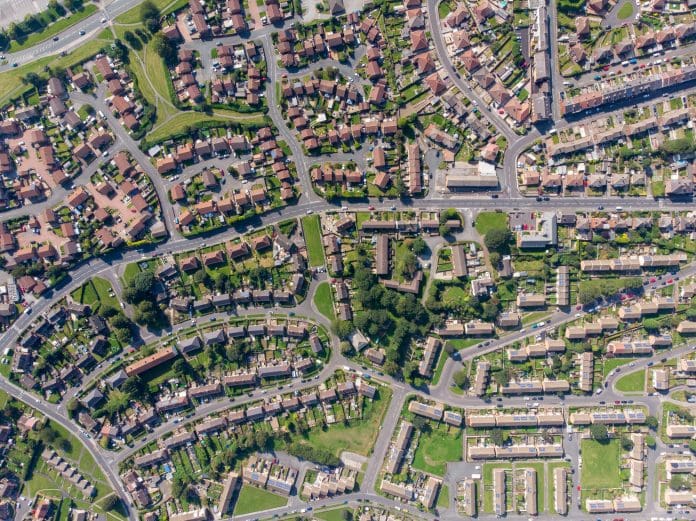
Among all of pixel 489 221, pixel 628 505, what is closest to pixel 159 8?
pixel 489 221

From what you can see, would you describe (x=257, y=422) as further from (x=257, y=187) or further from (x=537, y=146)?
(x=537, y=146)

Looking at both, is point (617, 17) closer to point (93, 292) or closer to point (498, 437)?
point (498, 437)

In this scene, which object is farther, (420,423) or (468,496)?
(468,496)

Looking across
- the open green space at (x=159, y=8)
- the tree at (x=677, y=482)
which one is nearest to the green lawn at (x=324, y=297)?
the open green space at (x=159, y=8)

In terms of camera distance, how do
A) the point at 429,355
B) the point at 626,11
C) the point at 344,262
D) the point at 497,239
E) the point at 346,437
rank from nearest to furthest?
the point at 497,239 → the point at 626,11 → the point at 429,355 → the point at 344,262 → the point at 346,437

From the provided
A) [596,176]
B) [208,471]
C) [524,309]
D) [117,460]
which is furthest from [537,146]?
[117,460]

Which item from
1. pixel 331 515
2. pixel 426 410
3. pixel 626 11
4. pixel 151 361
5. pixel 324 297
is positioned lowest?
pixel 331 515

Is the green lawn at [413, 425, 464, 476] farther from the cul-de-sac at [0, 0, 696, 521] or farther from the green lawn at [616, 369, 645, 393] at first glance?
the green lawn at [616, 369, 645, 393]

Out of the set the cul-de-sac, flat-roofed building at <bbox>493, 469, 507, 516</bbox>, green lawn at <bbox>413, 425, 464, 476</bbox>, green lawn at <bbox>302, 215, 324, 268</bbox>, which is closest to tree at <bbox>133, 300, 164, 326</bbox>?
the cul-de-sac
